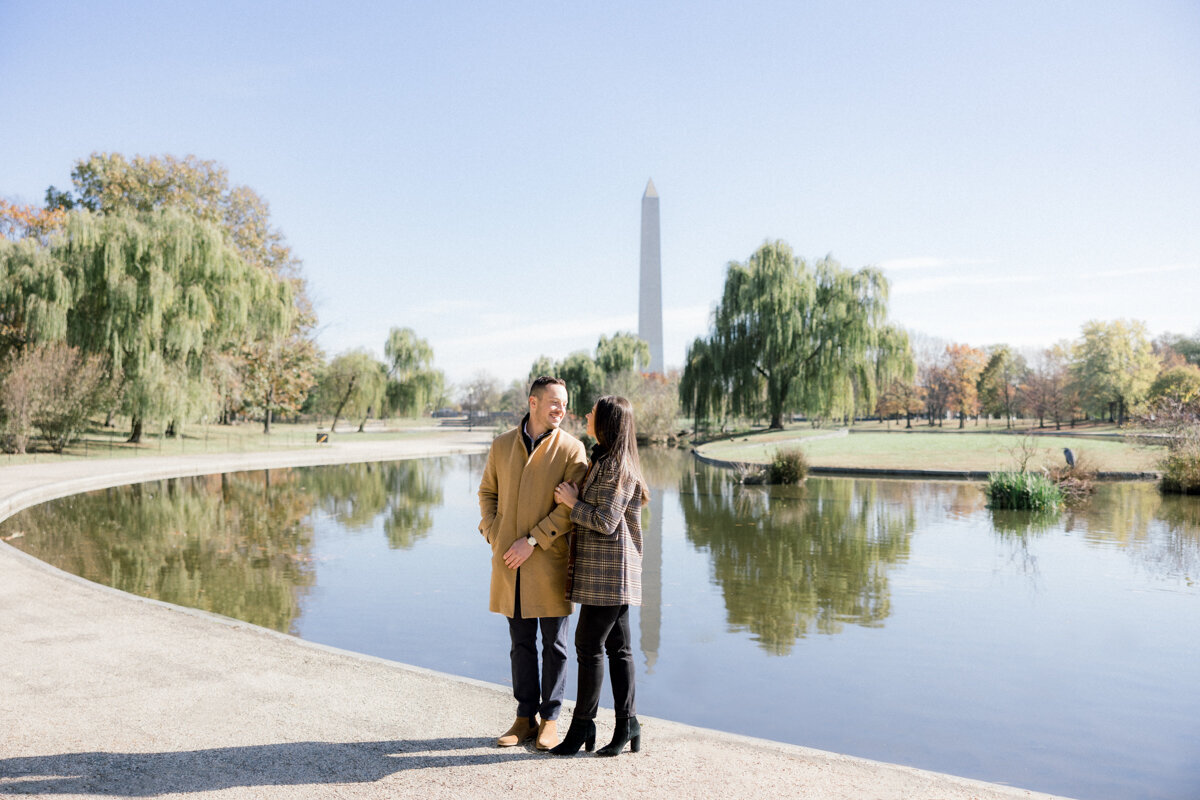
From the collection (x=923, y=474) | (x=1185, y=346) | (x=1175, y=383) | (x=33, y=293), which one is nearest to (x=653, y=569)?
(x=923, y=474)

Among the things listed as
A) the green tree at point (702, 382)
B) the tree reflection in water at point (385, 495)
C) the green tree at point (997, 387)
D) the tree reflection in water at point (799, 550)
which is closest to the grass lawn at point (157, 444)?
the tree reflection in water at point (385, 495)

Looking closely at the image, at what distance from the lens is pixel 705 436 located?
4131 cm

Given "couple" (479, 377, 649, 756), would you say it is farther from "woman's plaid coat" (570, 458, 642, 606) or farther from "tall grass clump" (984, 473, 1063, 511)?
"tall grass clump" (984, 473, 1063, 511)

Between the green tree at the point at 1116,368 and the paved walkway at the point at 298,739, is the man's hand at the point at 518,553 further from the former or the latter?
the green tree at the point at 1116,368

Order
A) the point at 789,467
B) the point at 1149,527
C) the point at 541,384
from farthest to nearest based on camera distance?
the point at 789,467 < the point at 1149,527 < the point at 541,384

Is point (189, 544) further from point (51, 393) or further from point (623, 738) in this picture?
point (51, 393)

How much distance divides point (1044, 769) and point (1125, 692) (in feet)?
5.46

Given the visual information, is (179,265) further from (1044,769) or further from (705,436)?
(1044,769)

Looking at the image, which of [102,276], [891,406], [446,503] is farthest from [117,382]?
[891,406]

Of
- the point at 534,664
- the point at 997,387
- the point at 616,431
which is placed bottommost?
the point at 534,664

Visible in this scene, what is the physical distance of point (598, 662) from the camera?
150 inches

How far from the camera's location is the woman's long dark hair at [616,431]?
379cm

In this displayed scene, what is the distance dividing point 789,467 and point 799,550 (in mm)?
9369

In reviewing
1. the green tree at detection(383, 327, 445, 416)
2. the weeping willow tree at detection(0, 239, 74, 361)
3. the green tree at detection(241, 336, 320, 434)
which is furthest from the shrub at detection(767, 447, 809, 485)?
the green tree at detection(383, 327, 445, 416)
